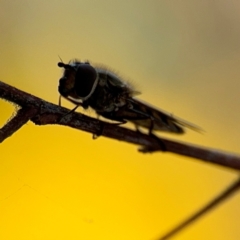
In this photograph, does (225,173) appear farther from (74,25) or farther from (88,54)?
(74,25)

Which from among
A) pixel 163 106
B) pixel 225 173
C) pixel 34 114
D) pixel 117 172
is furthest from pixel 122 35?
pixel 34 114

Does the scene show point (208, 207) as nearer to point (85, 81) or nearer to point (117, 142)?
point (85, 81)

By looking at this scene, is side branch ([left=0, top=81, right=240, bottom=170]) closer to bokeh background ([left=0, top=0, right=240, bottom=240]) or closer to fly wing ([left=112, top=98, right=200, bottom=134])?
fly wing ([left=112, top=98, right=200, bottom=134])

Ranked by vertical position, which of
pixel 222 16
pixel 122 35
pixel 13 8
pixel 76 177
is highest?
pixel 222 16

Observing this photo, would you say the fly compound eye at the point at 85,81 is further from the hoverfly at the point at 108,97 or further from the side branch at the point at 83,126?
the side branch at the point at 83,126

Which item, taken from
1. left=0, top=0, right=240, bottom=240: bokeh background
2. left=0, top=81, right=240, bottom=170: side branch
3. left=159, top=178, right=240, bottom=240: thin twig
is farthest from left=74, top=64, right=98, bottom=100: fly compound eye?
left=0, top=0, right=240, bottom=240: bokeh background

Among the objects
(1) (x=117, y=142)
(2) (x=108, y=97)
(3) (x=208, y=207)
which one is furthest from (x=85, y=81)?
(1) (x=117, y=142)
